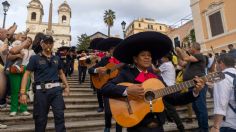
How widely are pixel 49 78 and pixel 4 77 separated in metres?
1.64

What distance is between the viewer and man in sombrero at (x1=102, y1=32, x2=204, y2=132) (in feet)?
8.89

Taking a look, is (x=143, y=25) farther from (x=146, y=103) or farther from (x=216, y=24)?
(x=146, y=103)

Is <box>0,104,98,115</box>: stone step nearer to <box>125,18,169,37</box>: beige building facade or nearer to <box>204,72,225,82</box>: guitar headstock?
<box>204,72,225,82</box>: guitar headstock

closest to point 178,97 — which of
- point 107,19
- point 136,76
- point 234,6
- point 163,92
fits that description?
point 163,92

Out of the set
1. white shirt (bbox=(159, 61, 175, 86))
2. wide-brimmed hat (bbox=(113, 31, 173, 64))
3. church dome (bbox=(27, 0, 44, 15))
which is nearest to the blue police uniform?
wide-brimmed hat (bbox=(113, 31, 173, 64))

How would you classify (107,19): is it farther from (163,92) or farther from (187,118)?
(163,92)

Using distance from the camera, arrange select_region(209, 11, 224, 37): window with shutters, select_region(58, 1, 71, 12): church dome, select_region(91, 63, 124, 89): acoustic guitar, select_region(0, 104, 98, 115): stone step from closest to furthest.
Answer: select_region(91, 63, 124, 89): acoustic guitar, select_region(0, 104, 98, 115): stone step, select_region(209, 11, 224, 37): window with shutters, select_region(58, 1, 71, 12): church dome

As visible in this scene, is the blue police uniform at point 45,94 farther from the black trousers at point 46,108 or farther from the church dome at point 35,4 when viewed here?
the church dome at point 35,4

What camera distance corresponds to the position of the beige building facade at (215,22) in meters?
22.2

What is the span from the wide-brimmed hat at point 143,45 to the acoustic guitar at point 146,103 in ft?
1.48

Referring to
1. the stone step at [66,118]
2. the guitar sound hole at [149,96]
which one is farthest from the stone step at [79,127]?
the guitar sound hole at [149,96]

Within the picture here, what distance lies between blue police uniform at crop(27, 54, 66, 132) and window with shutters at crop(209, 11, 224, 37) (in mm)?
21766

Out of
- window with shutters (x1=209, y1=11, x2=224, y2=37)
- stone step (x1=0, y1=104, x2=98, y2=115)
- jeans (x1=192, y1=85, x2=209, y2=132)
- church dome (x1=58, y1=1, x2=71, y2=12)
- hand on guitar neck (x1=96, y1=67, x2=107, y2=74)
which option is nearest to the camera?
jeans (x1=192, y1=85, x2=209, y2=132)

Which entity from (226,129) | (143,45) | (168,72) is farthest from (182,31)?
(143,45)
